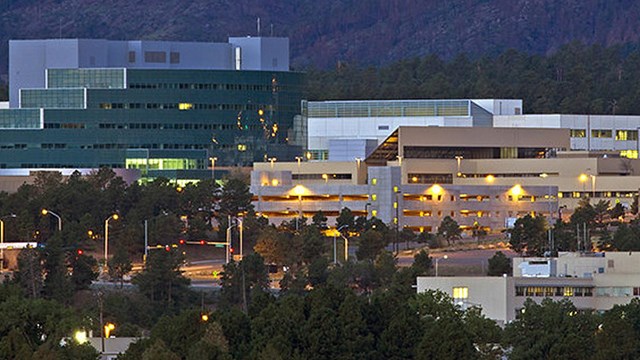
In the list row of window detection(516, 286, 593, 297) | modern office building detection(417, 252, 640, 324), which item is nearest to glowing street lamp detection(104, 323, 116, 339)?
modern office building detection(417, 252, 640, 324)

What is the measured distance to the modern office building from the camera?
162250 mm

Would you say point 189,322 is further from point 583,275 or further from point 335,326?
point 583,275

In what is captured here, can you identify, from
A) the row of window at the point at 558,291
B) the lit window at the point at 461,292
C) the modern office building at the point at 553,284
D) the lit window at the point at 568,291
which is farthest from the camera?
the lit window at the point at 568,291

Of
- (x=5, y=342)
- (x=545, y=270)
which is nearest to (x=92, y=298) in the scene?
(x=545, y=270)

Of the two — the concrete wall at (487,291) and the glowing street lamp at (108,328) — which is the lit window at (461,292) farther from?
the glowing street lamp at (108,328)

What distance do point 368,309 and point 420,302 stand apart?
46.7 feet

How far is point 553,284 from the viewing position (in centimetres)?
16675

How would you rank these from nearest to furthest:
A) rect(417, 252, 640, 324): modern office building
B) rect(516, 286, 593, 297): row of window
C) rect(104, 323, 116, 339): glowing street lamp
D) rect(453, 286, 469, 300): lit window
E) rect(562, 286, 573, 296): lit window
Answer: rect(104, 323, 116, 339): glowing street lamp, rect(453, 286, 469, 300): lit window, rect(417, 252, 640, 324): modern office building, rect(516, 286, 593, 297): row of window, rect(562, 286, 573, 296): lit window

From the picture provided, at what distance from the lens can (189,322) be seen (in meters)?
129

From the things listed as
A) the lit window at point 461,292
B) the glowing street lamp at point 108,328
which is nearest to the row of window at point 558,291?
the lit window at point 461,292

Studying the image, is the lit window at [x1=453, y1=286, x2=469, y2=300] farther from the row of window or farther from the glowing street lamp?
the glowing street lamp

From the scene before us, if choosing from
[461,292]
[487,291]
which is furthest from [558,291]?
[461,292]

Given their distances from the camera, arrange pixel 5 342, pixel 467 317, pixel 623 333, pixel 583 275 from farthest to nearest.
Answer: pixel 583 275 < pixel 467 317 < pixel 623 333 < pixel 5 342

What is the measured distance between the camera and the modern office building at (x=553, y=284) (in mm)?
162250
